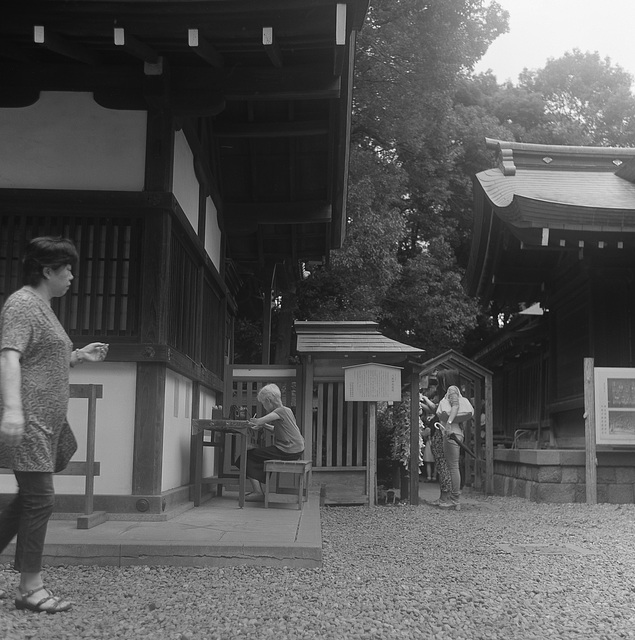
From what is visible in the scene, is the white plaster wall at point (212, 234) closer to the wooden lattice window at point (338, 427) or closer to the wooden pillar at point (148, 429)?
the wooden lattice window at point (338, 427)

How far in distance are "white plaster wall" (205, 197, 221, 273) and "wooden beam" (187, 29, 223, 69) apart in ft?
8.88

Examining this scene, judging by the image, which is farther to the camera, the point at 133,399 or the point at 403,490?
the point at 403,490

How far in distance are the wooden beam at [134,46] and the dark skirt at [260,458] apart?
3.93 metres

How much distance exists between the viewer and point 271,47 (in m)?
5.27

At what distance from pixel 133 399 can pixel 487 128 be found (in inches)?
751

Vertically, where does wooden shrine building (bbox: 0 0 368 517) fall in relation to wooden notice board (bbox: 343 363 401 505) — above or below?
above

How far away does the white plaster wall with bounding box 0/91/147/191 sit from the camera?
19.2ft

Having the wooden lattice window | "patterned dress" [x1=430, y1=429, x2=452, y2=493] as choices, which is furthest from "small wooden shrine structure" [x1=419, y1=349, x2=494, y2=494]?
the wooden lattice window

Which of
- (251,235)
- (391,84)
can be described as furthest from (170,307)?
(391,84)

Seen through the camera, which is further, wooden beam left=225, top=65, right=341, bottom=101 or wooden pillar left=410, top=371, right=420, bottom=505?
wooden pillar left=410, top=371, right=420, bottom=505

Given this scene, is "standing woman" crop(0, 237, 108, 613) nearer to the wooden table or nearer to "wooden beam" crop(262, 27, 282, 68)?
"wooden beam" crop(262, 27, 282, 68)

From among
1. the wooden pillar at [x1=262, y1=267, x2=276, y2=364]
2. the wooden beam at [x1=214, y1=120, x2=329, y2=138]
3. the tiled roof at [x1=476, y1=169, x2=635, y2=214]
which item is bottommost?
the wooden pillar at [x1=262, y1=267, x2=276, y2=364]

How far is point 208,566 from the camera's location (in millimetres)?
4328

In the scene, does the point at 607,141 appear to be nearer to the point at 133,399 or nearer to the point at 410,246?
the point at 410,246
